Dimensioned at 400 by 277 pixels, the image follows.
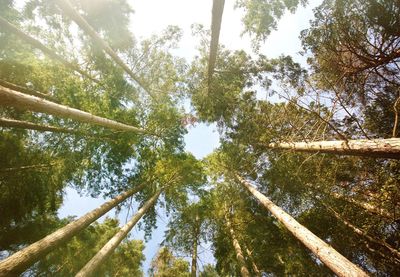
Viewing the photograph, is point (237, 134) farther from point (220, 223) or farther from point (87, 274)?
point (87, 274)

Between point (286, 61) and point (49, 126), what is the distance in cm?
1185

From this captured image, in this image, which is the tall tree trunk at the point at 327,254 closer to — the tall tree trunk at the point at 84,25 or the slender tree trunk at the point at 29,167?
the slender tree trunk at the point at 29,167

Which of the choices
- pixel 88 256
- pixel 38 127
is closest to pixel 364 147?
pixel 38 127

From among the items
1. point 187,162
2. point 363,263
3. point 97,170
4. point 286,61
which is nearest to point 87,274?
point 97,170

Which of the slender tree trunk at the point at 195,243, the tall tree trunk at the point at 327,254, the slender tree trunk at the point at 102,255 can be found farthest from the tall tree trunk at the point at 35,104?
the slender tree trunk at the point at 195,243

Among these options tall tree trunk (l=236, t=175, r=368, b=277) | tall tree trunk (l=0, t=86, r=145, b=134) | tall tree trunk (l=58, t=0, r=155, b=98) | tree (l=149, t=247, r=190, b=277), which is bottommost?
tall tree trunk (l=236, t=175, r=368, b=277)

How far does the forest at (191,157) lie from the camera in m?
8.68

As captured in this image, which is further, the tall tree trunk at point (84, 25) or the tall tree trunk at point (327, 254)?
the tall tree trunk at point (84, 25)

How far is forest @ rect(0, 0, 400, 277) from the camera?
8.68m

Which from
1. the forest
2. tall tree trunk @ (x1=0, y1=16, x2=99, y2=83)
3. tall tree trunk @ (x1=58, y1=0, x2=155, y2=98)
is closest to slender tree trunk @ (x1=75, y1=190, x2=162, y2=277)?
the forest

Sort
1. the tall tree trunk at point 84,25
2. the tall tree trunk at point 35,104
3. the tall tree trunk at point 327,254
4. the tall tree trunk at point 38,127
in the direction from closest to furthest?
the tall tree trunk at point 35,104
the tall tree trunk at point 327,254
the tall tree trunk at point 84,25
the tall tree trunk at point 38,127

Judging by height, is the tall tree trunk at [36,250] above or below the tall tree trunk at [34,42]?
below

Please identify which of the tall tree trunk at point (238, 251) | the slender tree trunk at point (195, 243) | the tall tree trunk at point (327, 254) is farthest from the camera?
the slender tree trunk at point (195, 243)

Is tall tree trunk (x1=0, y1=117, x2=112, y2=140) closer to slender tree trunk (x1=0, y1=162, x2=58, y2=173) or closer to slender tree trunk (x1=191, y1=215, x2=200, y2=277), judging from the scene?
slender tree trunk (x1=0, y1=162, x2=58, y2=173)
